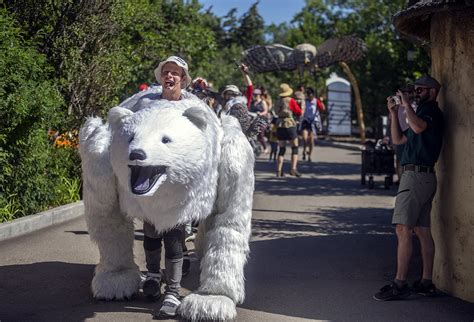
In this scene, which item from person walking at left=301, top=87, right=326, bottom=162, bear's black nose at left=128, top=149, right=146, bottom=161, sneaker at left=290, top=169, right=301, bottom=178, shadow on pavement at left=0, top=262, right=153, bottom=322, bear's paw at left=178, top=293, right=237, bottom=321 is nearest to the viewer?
bear's black nose at left=128, top=149, right=146, bottom=161

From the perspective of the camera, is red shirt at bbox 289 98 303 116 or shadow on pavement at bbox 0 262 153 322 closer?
shadow on pavement at bbox 0 262 153 322

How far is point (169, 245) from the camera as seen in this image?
6504 mm

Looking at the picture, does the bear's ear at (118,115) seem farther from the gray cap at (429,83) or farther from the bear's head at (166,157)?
the gray cap at (429,83)

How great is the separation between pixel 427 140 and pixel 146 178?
2.56m

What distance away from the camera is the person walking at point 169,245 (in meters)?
6.49

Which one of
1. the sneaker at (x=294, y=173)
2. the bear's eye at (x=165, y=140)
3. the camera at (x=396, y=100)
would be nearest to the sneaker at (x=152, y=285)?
the bear's eye at (x=165, y=140)

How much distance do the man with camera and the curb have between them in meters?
4.71

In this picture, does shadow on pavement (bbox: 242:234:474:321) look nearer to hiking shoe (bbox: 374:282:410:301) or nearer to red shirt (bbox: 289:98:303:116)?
hiking shoe (bbox: 374:282:410:301)

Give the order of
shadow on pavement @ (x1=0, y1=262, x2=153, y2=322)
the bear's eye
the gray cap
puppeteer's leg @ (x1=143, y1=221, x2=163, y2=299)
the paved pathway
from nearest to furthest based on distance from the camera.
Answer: the bear's eye → shadow on pavement @ (x1=0, y1=262, x2=153, y2=322) → the paved pathway → puppeteer's leg @ (x1=143, y1=221, x2=163, y2=299) → the gray cap

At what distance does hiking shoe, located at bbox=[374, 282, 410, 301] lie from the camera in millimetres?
7012

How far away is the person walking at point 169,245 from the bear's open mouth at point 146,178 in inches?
24.9

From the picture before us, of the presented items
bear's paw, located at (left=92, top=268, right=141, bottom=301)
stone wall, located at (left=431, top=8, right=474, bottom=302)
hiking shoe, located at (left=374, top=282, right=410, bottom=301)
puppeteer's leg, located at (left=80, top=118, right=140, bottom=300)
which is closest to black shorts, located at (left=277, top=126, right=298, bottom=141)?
stone wall, located at (left=431, top=8, right=474, bottom=302)

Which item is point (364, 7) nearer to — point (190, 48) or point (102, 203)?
point (190, 48)

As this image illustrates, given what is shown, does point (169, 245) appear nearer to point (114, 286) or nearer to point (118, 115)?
point (114, 286)
